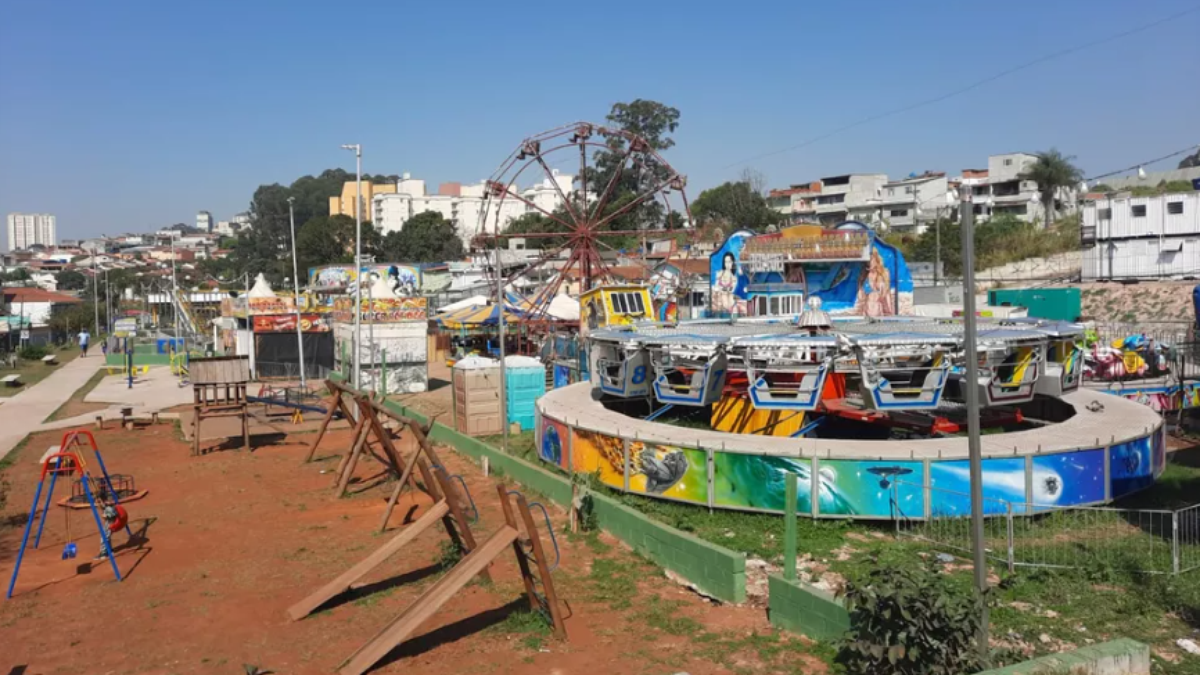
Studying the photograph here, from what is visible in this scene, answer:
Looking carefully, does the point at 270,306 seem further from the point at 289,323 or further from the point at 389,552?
the point at 389,552

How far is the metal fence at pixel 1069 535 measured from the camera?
1267 cm

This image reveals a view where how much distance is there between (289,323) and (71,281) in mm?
151555

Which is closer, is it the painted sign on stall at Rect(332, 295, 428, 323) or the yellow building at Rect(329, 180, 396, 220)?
the painted sign on stall at Rect(332, 295, 428, 323)

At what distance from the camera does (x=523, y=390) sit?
28.2 m

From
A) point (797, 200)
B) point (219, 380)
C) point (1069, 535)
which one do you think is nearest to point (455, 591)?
point (1069, 535)

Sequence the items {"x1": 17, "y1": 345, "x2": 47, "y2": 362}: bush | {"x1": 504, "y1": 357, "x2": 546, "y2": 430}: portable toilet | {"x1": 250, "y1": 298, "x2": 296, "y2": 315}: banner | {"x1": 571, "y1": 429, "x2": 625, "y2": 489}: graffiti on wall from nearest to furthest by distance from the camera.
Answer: {"x1": 571, "y1": 429, "x2": 625, "y2": 489}: graffiti on wall
{"x1": 504, "y1": 357, "x2": 546, "y2": 430}: portable toilet
{"x1": 250, "y1": 298, "x2": 296, "y2": 315}: banner
{"x1": 17, "y1": 345, "x2": 47, "y2": 362}: bush

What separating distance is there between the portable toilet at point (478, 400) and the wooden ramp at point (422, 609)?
15.8 m

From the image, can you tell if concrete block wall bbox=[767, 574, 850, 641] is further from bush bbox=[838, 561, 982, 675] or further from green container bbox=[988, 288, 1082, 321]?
green container bbox=[988, 288, 1082, 321]

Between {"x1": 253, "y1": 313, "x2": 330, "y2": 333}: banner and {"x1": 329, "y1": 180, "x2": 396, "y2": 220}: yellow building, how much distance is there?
9279 centimetres

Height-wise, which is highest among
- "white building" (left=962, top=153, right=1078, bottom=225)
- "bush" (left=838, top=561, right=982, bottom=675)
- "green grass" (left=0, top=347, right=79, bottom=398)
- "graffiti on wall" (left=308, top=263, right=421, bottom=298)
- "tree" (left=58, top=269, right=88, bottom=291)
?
"white building" (left=962, top=153, right=1078, bottom=225)

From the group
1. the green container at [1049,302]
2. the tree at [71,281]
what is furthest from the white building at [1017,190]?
the tree at [71,281]

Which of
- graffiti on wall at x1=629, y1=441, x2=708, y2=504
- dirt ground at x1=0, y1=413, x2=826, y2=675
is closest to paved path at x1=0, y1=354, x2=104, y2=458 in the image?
dirt ground at x1=0, y1=413, x2=826, y2=675

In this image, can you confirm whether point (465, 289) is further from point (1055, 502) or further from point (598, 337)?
point (1055, 502)

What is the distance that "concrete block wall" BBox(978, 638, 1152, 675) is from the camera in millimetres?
8164
